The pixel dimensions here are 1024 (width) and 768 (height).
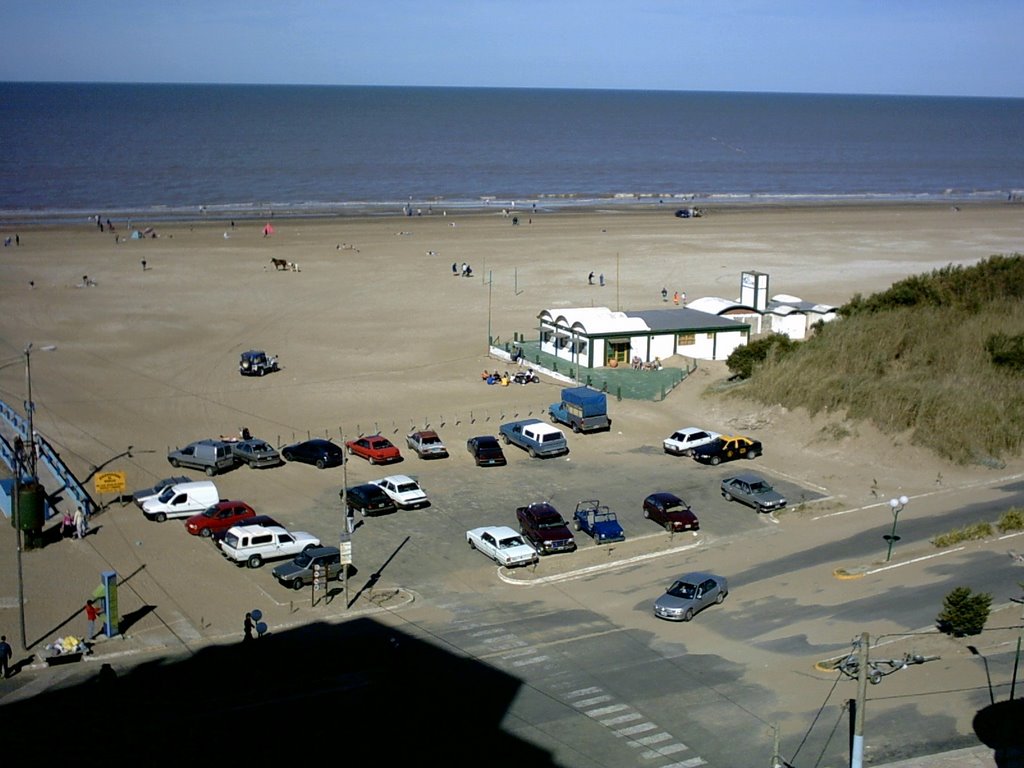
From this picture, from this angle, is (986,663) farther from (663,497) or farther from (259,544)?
(259,544)

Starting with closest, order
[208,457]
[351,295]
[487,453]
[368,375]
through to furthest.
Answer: [208,457] → [487,453] → [368,375] → [351,295]

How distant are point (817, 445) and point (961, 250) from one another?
187 ft

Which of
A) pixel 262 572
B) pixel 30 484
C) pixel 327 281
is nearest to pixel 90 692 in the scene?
pixel 262 572

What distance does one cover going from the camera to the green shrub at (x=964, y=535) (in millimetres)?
32000

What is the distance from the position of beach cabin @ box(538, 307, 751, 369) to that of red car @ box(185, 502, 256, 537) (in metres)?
22.0

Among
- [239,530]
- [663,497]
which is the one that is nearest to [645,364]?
[663,497]

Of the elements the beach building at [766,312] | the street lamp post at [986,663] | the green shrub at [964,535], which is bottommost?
the street lamp post at [986,663]

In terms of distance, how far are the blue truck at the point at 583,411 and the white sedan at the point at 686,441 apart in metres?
2.95

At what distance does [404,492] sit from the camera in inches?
1391

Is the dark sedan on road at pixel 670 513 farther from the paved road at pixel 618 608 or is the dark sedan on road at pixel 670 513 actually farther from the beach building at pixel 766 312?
the beach building at pixel 766 312

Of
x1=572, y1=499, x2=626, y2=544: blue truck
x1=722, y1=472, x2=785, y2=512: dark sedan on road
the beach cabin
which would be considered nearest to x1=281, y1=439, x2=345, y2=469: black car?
x1=572, y1=499, x2=626, y2=544: blue truck

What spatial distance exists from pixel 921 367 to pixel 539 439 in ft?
55.3

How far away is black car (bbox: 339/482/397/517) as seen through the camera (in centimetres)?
3466

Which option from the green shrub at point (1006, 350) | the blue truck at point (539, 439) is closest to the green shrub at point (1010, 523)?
the green shrub at point (1006, 350)
